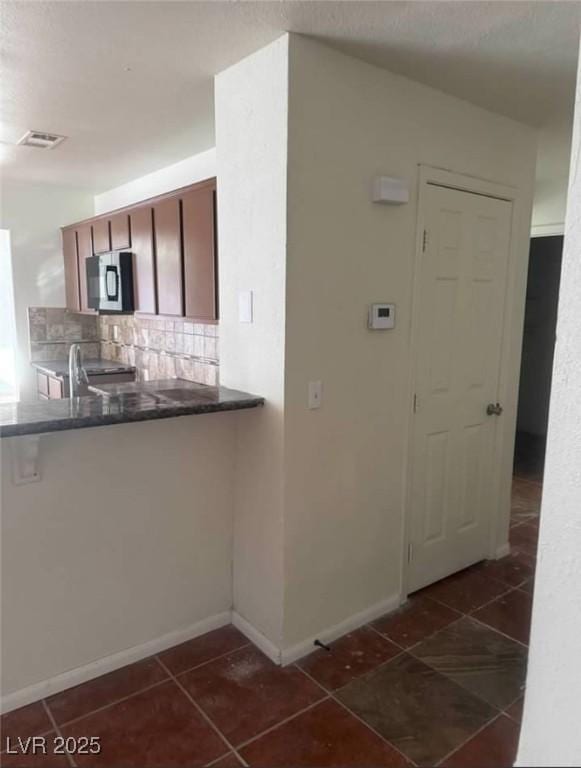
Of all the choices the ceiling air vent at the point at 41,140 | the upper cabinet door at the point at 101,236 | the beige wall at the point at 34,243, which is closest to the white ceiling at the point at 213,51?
the ceiling air vent at the point at 41,140

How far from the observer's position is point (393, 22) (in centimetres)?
182

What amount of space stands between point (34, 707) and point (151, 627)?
50cm

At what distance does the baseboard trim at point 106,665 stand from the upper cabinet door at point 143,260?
→ 1.87 m

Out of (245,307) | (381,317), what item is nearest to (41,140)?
(245,307)

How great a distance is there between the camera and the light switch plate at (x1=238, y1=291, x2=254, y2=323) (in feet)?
7.28

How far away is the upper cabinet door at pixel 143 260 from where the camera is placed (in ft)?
11.0

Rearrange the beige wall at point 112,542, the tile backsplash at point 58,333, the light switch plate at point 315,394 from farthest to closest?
the tile backsplash at point 58,333 < the light switch plate at point 315,394 < the beige wall at point 112,542

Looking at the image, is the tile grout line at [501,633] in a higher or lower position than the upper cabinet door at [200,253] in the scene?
lower

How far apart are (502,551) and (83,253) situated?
376 centimetres

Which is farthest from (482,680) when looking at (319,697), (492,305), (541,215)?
(541,215)

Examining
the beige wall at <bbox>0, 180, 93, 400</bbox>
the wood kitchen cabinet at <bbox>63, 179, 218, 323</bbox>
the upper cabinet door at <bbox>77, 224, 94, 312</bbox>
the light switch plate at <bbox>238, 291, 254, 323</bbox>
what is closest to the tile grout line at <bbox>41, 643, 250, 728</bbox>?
the light switch plate at <bbox>238, 291, 254, 323</bbox>

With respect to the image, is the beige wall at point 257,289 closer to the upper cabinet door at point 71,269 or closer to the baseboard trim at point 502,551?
the baseboard trim at point 502,551

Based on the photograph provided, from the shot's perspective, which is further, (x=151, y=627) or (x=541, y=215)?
(x=541, y=215)

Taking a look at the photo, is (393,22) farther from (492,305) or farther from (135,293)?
(135,293)
